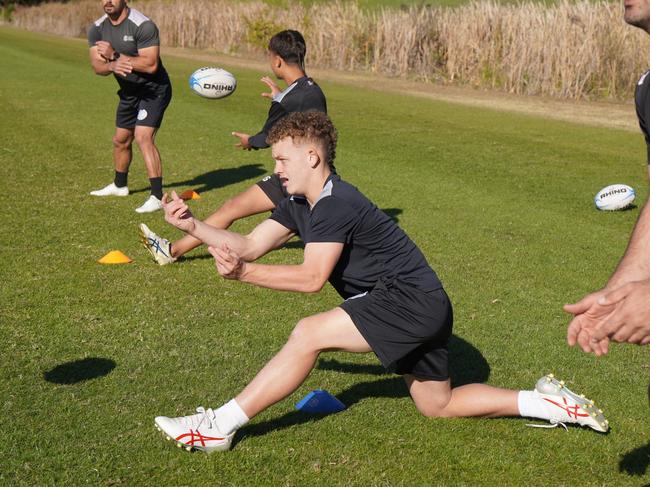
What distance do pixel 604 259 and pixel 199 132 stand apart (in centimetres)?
1036

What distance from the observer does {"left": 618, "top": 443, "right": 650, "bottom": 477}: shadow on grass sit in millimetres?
4598

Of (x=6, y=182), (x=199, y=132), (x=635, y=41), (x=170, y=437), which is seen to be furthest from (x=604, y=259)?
(x=635, y=41)

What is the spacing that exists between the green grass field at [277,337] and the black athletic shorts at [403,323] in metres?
0.49

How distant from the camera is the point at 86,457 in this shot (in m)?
4.43

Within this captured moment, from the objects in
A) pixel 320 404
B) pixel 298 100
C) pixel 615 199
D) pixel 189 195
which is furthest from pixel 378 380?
pixel 615 199

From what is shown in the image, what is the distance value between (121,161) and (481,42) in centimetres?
1851

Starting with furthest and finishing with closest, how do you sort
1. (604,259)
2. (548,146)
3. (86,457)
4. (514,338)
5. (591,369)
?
1. (548,146)
2. (604,259)
3. (514,338)
4. (591,369)
5. (86,457)

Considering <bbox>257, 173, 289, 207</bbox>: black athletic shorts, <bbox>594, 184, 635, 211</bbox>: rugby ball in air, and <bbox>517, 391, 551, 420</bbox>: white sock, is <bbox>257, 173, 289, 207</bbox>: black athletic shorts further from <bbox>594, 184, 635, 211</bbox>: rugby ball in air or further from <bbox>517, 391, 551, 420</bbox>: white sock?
<bbox>594, 184, 635, 211</bbox>: rugby ball in air

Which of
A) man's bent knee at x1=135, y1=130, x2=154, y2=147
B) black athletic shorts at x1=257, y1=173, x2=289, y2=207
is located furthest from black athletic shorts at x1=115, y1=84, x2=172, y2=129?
black athletic shorts at x1=257, y1=173, x2=289, y2=207

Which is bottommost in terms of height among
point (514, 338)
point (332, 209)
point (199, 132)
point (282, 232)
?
point (199, 132)

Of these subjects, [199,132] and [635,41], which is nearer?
[199,132]

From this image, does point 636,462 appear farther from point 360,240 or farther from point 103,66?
point 103,66

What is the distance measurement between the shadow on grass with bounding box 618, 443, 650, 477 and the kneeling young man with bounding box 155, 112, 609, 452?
0.73 feet

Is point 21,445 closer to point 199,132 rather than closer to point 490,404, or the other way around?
point 490,404
